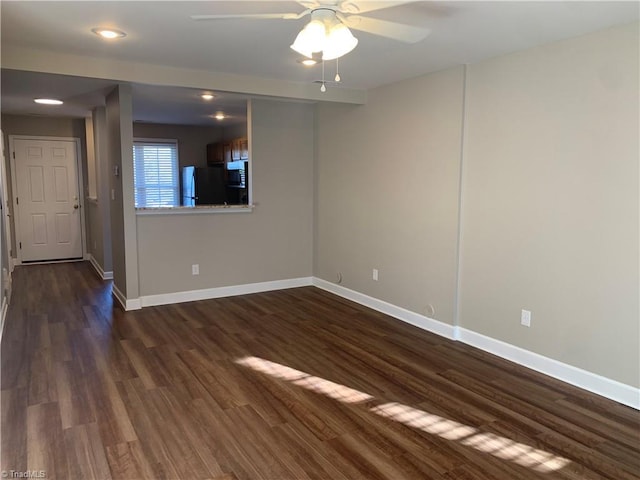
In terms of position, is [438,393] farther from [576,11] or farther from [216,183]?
[216,183]

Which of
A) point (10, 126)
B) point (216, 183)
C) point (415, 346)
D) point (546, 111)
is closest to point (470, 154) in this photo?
point (546, 111)

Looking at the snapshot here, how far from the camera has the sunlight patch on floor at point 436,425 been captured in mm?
2320

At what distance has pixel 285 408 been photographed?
2.81m

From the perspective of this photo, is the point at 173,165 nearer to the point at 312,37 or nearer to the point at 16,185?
the point at 16,185

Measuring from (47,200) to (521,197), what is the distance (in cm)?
683

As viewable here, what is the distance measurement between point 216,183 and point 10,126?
3.05m

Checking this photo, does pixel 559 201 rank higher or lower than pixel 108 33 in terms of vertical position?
lower

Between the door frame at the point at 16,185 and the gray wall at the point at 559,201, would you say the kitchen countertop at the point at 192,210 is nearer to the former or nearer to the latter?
the gray wall at the point at 559,201

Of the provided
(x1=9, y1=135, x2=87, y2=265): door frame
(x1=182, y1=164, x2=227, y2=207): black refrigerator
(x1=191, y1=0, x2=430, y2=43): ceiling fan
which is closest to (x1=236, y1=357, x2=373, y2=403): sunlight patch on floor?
(x1=191, y1=0, x2=430, y2=43): ceiling fan

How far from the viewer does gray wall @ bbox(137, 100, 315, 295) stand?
196 inches

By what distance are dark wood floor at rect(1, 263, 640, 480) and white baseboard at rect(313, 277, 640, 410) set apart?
86mm

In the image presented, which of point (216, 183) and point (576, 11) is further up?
point (576, 11)

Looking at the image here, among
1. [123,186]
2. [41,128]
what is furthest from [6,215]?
[123,186]

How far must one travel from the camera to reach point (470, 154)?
12.4 ft
